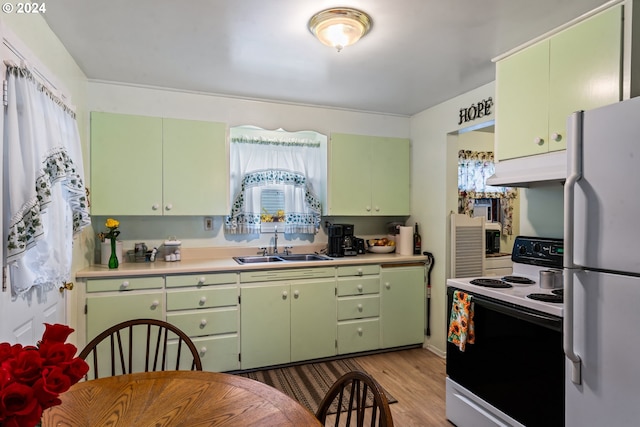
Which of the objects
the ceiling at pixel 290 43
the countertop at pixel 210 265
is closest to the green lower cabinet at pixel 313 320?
the countertop at pixel 210 265

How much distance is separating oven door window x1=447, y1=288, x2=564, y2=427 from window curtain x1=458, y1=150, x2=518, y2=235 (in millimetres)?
2580

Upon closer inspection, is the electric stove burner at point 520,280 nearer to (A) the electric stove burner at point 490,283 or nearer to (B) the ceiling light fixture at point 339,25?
(A) the electric stove burner at point 490,283

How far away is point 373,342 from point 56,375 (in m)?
3.02

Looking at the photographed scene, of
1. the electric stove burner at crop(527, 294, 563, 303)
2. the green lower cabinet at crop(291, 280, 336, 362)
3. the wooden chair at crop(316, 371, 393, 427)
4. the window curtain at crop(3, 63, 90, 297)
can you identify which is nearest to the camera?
the wooden chair at crop(316, 371, 393, 427)

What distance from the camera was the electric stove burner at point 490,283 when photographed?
6.77 ft

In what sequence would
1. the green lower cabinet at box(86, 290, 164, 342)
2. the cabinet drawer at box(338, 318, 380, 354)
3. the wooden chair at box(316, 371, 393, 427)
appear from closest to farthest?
the wooden chair at box(316, 371, 393, 427)
the green lower cabinet at box(86, 290, 164, 342)
the cabinet drawer at box(338, 318, 380, 354)

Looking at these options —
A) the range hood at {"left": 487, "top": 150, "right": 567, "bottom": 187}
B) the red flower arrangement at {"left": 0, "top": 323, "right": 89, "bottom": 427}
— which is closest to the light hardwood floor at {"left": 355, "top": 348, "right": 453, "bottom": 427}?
the range hood at {"left": 487, "top": 150, "right": 567, "bottom": 187}

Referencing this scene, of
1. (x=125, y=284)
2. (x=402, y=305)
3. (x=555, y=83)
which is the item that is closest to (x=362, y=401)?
(x=555, y=83)

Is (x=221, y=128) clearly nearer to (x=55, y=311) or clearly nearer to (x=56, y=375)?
(x=55, y=311)

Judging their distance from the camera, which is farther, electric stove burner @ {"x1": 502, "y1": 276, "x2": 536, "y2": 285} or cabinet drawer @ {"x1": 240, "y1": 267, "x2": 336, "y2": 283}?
cabinet drawer @ {"x1": 240, "y1": 267, "x2": 336, "y2": 283}

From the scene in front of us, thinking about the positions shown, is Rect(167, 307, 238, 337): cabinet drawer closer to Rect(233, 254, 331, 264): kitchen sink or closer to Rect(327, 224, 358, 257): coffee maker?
Rect(233, 254, 331, 264): kitchen sink

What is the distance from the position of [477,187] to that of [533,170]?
8.08 feet

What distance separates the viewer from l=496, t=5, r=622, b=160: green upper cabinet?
5.57 ft

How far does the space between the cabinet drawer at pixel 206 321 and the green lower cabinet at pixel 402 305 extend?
4.60 feet
